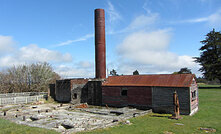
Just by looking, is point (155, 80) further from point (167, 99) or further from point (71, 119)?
point (71, 119)

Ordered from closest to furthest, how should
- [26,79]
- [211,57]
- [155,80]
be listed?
[155,80] → [26,79] → [211,57]

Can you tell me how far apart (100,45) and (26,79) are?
16333mm

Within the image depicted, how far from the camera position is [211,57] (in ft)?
156

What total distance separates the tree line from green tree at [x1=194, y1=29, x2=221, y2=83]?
38.5m

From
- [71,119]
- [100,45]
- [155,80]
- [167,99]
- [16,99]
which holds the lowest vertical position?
[71,119]

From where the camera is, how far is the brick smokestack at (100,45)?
25.6m

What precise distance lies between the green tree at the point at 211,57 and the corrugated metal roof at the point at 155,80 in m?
32.2

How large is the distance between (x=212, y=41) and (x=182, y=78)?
121 feet

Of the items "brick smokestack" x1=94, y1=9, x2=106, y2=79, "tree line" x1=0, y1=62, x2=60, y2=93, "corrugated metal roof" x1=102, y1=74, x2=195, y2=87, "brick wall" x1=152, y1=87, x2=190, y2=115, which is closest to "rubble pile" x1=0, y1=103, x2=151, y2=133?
"brick wall" x1=152, y1=87, x2=190, y2=115

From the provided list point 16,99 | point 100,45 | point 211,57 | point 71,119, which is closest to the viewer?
point 71,119

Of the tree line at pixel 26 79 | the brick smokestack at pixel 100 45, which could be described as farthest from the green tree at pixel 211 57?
the tree line at pixel 26 79

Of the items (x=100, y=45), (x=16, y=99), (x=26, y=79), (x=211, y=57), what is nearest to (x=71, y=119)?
(x=16, y=99)

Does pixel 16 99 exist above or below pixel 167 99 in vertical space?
below

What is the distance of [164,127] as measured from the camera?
11.6m
